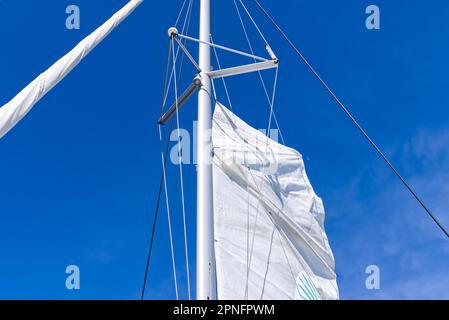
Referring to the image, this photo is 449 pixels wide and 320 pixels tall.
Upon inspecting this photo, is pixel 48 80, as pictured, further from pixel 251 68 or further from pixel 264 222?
pixel 264 222

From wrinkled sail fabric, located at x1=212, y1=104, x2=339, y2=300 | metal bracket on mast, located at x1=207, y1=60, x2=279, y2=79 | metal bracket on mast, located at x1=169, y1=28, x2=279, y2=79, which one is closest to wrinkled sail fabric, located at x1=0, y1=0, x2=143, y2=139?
metal bracket on mast, located at x1=169, y1=28, x2=279, y2=79

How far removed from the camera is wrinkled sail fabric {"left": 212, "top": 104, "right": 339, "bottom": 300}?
A: 7199 mm

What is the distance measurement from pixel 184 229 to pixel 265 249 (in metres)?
1.47

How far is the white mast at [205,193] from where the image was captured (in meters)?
6.18

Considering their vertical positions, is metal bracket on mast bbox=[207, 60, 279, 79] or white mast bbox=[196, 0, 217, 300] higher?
metal bracket on mast bbox=[207, 60, 279, 79]

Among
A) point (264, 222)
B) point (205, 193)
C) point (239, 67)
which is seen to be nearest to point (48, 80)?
point (205, 193)

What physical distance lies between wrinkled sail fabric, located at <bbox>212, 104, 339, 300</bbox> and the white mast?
1.48ft

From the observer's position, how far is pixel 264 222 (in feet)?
26.6

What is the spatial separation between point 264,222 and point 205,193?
1.67 meters

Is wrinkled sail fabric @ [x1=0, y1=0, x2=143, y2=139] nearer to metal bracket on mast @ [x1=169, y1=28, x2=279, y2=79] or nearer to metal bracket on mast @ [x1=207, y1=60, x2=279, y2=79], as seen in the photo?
metal bracket on mast @ [x1=169, y1=28, x2=279, y2=79]

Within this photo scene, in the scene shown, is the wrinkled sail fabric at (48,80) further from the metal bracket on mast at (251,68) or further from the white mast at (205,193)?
the metal bracket on mast at (251,68)
